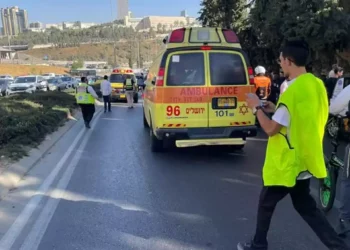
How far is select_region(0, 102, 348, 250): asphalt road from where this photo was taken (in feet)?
14.3

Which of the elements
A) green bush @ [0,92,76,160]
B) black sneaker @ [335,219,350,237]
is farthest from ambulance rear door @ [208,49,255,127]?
green bush @ [0,92,76,160]

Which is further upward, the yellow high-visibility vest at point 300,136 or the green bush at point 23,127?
the yellow high-visibility vest at point 300,136

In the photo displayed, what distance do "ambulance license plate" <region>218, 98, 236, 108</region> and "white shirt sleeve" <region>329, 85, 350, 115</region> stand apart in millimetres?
3785

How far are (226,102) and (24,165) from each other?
13.2 ft

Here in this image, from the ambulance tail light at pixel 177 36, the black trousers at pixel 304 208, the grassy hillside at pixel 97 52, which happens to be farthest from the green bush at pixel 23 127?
the grassy hillside at pixel 97 52

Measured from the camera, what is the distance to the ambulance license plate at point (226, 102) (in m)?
7.85

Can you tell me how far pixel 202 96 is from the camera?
7.78 meters

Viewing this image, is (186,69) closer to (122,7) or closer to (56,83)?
(56,83)

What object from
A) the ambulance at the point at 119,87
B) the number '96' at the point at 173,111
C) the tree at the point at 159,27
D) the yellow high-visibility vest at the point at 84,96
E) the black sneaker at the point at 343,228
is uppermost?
the tree at the point at 159,27

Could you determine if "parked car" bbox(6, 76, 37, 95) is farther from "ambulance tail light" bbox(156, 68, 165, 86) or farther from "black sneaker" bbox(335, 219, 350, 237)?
"black sneaker" bbox(335, 219, 350, 237)

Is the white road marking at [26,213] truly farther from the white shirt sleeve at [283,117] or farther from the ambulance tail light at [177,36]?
the ambulance tail light at [177,36]

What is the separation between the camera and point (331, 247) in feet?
11.5

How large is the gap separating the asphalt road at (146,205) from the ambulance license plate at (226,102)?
3.52 feet

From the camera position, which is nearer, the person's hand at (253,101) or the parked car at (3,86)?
the person's hand at (253,101)
